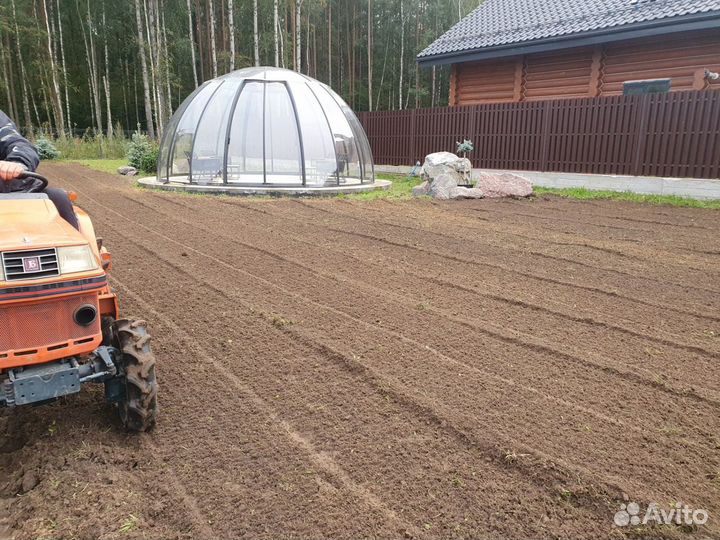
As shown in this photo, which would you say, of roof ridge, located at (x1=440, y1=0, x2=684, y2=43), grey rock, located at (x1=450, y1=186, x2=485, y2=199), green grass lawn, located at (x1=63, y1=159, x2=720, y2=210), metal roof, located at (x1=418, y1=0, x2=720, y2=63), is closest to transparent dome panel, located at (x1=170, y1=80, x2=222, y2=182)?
green grass lawn, located at (x1=63, y1=159, x2=720, y2=210)

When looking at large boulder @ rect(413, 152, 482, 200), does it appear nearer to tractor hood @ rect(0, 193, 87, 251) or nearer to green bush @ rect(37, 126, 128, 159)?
tractor hood @ rect(0, 193, 87, 251)

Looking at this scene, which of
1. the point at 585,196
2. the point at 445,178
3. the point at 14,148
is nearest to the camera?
the point at 14,148

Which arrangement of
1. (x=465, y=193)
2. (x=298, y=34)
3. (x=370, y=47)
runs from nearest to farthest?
(x=465, y=193) < (x=298, y=34) < (x=370, y=47)

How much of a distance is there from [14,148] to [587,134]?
1268 cm

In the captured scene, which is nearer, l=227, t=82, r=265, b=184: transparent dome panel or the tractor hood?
the tractor hood

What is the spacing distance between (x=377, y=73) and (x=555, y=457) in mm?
40469

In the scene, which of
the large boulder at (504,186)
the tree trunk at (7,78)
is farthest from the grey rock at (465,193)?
the tree trunk at (7,78)

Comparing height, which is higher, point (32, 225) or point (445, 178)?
point (32, 225)

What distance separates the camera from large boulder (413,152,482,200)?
11.6m

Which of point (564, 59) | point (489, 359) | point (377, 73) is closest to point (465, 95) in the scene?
point (564, 59)

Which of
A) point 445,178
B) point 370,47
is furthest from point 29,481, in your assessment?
point 370,47

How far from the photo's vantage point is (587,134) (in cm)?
1279

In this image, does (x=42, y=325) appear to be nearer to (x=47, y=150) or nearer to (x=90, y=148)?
(x=47, y=150)

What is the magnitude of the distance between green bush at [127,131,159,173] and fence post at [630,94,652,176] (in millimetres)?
14035
